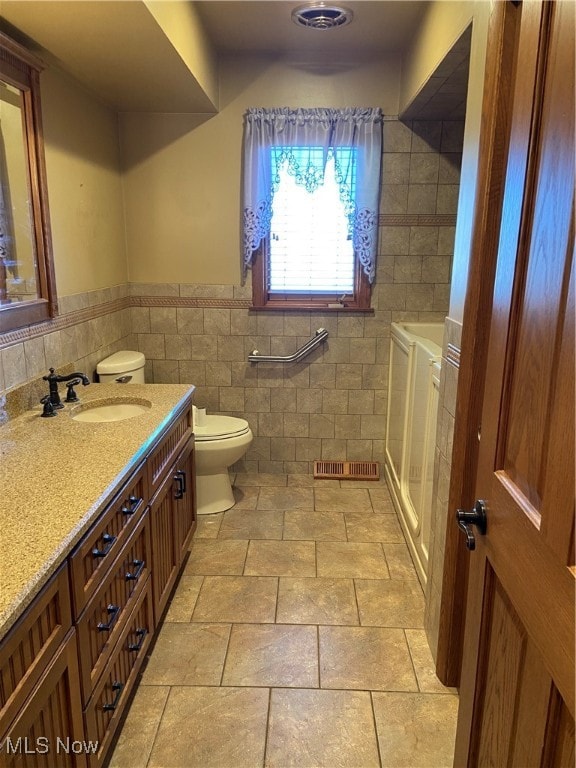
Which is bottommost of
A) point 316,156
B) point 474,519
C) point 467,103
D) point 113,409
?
point 113,409

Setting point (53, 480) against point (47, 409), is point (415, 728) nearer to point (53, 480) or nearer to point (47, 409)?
point (53, 480)

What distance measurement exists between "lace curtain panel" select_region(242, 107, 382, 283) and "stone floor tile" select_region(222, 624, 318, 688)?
2.21 meters

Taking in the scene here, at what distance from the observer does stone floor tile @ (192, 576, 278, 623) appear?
224 cm

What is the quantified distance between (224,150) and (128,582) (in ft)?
8.47

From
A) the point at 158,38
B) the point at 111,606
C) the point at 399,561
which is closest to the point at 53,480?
the point at 111,606

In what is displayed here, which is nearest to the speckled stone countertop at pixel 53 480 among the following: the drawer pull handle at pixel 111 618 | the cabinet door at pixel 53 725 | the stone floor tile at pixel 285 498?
the cabinet door at pixel 53 725

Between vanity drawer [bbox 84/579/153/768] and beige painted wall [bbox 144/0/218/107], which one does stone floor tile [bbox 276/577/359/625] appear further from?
beige painted wall [bbox 144/0/218/107]

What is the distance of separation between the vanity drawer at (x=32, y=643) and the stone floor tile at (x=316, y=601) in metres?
1.22

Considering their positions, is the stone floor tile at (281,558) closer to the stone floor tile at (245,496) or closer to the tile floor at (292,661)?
the tile floor at (292,661)

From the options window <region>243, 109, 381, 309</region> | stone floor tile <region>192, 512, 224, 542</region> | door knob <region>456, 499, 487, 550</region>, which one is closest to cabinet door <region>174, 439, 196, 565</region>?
stone floor tile <region>192, 512, 224, 542</region>

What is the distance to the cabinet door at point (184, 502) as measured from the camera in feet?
7.59

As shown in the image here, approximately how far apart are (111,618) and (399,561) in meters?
1.56

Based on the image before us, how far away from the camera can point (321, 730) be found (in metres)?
1.70

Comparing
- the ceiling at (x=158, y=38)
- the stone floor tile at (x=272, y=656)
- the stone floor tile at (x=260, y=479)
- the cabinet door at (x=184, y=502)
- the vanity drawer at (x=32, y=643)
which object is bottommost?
the stone floor tile at (x=272, y=656)
